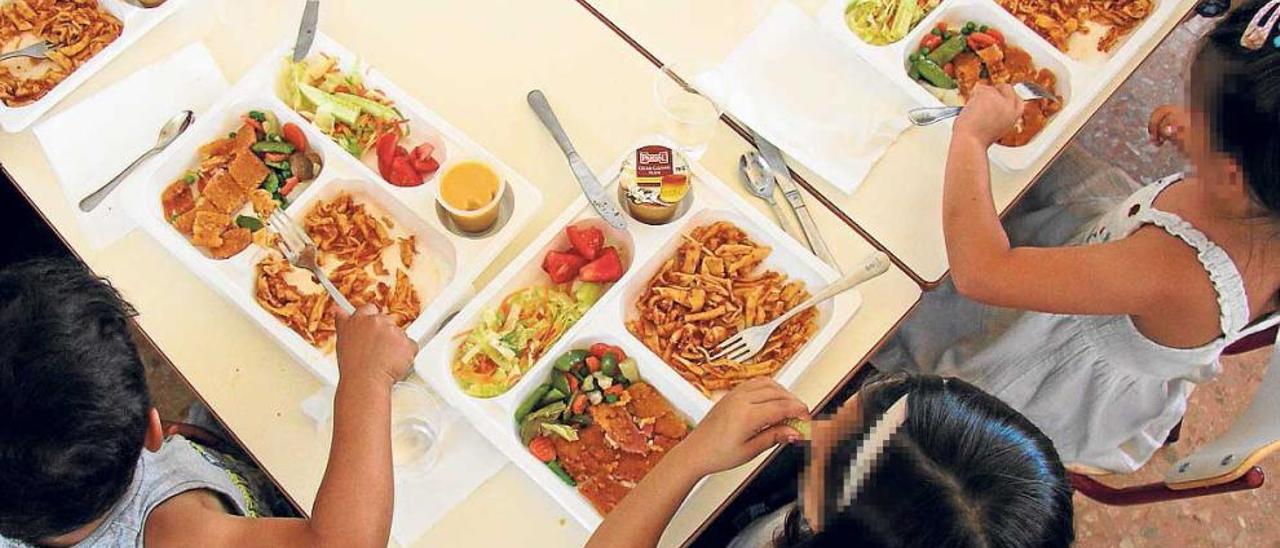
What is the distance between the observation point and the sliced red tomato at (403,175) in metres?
1.64

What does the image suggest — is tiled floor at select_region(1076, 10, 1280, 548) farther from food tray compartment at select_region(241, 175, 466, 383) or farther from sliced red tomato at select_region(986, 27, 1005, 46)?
food tray compartment at select_region(241, 175, 466, 383)

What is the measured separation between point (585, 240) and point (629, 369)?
235mm

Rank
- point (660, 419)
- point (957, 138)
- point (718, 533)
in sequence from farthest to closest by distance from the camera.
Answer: point (718, 533) < point (957, 138) < point (660, 419)

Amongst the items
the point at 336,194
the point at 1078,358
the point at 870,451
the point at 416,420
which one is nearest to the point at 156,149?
the point at 336,194

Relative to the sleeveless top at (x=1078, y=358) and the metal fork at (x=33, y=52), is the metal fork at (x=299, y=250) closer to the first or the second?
the metal fork at (x=33, y=52)

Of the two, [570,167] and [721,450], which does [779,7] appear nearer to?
[570,167]

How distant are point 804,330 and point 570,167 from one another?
0.51 metres

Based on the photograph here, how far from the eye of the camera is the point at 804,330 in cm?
157

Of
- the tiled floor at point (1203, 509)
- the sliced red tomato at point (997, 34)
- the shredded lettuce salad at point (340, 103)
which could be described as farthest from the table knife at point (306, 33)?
the tiled floor at point (1203, 509)

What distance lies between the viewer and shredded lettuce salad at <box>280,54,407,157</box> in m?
1.67

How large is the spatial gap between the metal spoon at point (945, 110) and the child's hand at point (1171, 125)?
8.0 inches

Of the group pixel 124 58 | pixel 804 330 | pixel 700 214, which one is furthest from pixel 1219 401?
pixel 124 58

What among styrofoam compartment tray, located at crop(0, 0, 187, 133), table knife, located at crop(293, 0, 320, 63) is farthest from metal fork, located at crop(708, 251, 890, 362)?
styrofoam compartment tray, located at crop(0, 0, 187, 133)

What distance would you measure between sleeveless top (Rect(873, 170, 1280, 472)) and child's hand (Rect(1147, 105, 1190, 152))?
0.28 feet
